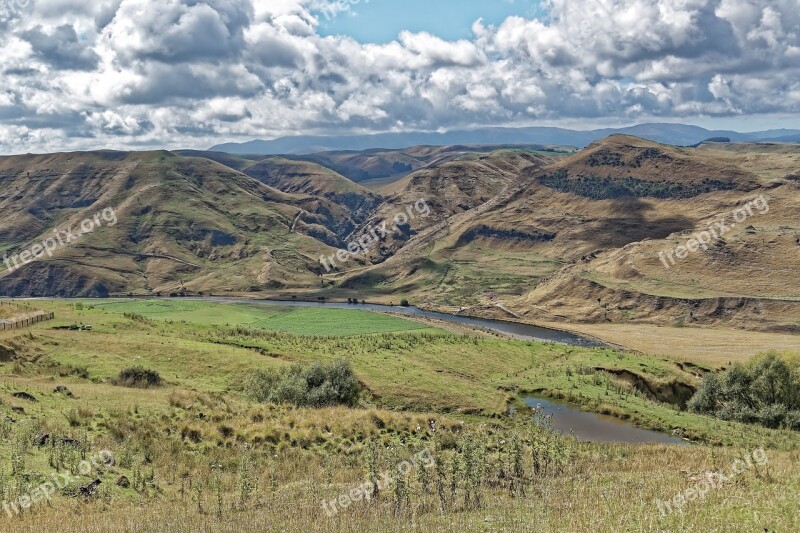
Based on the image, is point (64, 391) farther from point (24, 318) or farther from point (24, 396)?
point (24, 318)

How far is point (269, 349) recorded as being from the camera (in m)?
64.2

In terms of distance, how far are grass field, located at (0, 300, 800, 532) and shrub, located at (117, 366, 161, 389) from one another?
3.55 ft

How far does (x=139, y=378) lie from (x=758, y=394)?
54389mm

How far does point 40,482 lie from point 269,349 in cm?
4410

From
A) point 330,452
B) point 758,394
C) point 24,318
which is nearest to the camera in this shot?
point 330,452

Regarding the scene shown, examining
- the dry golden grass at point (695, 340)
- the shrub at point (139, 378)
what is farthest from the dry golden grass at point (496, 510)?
the dry golden grass at point (695, 340)

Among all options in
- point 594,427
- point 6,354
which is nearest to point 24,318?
point 6,354

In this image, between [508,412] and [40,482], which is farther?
[508,412]

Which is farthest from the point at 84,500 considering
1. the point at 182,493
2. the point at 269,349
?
the point at 269,349

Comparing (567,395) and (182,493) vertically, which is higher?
(182,493)

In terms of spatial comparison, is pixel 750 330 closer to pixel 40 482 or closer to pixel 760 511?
pixel 760 511

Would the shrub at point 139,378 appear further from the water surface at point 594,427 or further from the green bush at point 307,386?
the water surface at point 594,427

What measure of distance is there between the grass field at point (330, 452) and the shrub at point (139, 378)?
1082 mm

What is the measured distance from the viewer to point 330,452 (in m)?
29.9
